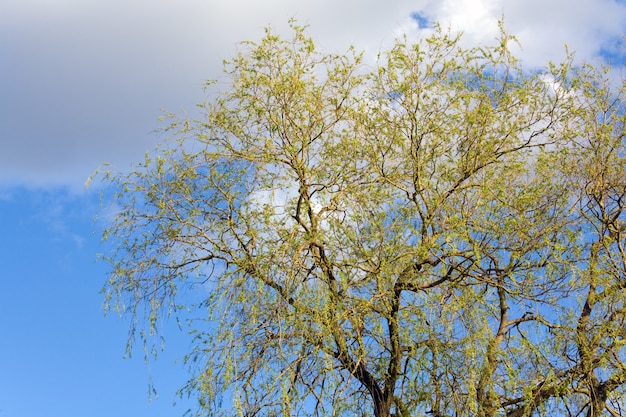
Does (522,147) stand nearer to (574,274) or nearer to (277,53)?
(574,274)

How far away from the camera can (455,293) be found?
8477 millimetres

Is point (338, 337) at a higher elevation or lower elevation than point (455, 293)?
lower

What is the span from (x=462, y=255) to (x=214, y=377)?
115 inches

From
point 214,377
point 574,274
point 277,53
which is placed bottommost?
point 214,377

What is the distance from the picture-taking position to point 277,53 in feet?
29.8

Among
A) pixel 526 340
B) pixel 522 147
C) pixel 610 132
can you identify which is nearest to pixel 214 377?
pixel 526 340

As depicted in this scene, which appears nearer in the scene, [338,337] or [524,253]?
[338,337]

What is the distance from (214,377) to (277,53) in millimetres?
3802

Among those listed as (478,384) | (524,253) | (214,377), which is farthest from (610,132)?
(214,377)

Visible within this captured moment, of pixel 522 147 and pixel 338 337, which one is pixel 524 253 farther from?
pixel 338 337

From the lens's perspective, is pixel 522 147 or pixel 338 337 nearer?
pixel 338 337

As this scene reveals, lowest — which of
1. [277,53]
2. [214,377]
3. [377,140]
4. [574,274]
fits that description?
[214,377]

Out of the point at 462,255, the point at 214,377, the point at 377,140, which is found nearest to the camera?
the point at 214,377

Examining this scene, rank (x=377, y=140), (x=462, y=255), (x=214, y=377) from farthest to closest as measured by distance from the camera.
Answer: (x=377, y=140) < (x=462, y=255) < (x=214, y=377)
